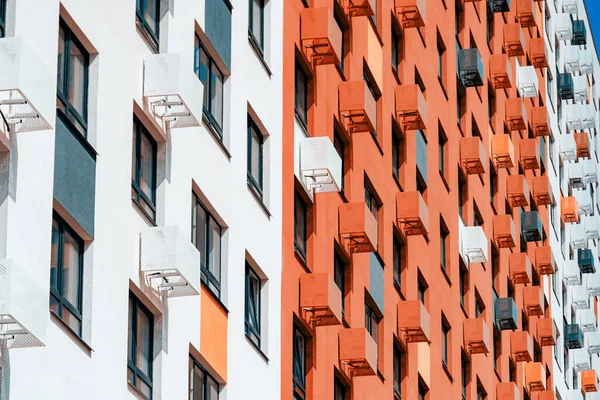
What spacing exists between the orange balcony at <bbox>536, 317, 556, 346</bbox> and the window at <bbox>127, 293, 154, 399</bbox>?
40629 millimetres

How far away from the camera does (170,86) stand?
2873cm

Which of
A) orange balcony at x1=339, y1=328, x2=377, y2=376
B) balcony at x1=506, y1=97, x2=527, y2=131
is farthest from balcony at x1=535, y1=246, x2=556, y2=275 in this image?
orange balcony at x1=339, y1=328, x2=377, y2=376

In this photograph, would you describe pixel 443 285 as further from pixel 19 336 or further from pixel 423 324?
pixel 19 336

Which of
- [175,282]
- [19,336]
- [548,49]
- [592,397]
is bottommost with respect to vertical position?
[19,336]

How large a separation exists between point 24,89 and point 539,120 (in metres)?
49.7

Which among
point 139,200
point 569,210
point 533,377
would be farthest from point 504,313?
point 139,200

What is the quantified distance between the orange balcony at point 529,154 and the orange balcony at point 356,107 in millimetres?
25088

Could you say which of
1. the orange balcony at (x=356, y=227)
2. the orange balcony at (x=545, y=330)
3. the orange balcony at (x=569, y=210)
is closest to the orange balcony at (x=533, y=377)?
the orange balcony at (x=545, y=330)

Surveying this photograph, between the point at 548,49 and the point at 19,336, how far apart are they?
196ft

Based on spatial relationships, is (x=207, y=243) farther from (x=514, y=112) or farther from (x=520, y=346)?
(x=514, y=112)

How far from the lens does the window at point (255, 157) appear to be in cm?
3488

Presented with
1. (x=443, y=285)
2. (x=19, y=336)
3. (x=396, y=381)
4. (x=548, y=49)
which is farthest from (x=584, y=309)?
(x=19, y=336)

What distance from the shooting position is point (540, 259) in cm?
6856

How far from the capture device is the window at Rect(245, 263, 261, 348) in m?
33.8
